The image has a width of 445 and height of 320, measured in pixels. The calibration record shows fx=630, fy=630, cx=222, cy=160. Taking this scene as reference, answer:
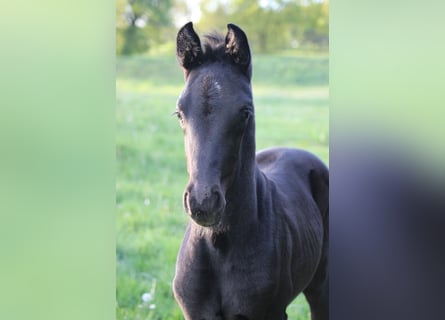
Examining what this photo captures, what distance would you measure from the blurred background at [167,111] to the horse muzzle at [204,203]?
1.82 feet

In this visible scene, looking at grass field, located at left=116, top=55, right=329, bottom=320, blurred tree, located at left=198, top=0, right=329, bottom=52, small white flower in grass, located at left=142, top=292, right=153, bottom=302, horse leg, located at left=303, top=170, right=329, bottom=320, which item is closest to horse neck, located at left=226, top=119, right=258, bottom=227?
horse leg, located at left=303, top=170, right=329, bottom=320

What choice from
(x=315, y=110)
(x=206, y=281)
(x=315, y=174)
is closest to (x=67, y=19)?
(x=206, y=281)

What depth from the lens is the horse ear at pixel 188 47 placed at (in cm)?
180

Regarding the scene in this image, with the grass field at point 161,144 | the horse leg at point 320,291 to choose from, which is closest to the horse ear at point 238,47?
the horse leg at point 320,291

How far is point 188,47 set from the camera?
1.82 meters

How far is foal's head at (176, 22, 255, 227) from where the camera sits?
1.64 meters

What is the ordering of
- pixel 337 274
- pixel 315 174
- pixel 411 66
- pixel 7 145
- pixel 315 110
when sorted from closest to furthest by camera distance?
pixel 411 66 → pixel 337 274 → pixel 7 145 → pixel 315 174 → pixel 315 110

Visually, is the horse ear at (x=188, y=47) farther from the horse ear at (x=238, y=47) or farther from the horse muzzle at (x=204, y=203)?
the horse muzzle at (x=204, y=203)

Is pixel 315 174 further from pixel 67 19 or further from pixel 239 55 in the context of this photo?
pixel 67 19

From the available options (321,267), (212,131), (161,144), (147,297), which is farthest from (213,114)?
(161,144)

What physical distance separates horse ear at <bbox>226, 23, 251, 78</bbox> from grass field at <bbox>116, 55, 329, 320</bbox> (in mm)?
1431

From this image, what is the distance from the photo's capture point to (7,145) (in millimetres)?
1753

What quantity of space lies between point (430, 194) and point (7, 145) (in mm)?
1129

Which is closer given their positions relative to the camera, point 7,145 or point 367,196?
point 367,196
